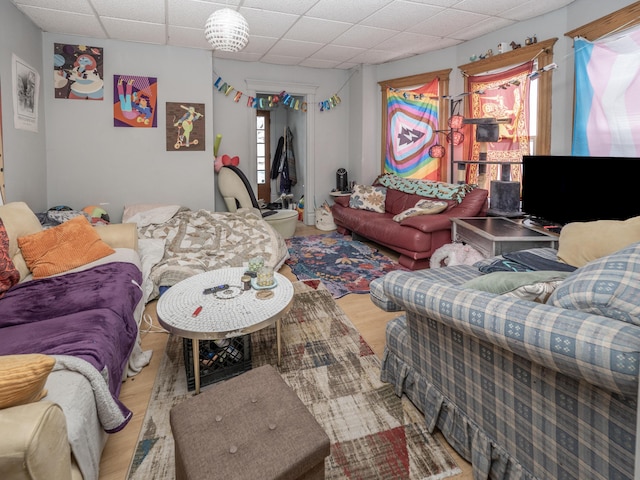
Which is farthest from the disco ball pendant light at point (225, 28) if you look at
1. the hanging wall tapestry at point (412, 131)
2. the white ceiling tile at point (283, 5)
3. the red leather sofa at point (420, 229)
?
the hanging wall tapestry at point (412, 131)

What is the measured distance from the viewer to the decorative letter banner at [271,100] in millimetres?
5555

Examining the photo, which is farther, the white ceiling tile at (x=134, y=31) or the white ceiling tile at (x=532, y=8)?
the white ceiling tile at (x=134, y=31)

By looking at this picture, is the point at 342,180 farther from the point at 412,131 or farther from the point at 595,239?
the point at 595,239

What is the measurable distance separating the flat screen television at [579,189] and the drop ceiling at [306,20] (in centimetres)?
160

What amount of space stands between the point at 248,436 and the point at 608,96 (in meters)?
3.61

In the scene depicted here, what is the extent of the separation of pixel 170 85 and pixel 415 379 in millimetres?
4677

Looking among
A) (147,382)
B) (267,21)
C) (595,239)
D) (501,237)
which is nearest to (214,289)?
(147,382)

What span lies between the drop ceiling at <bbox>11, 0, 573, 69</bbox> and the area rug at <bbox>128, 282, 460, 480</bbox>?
2.89 metres

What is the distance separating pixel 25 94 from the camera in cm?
373

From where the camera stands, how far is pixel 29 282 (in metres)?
2.35

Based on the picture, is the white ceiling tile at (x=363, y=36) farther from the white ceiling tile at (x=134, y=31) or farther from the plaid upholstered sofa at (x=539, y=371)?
the plaid upholstered sofa at (x=539, y=371)

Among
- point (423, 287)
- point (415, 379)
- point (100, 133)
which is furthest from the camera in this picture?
point (100, 133)

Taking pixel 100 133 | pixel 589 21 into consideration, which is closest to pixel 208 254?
pixel 100 133

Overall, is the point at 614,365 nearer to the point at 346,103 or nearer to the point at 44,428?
the point at 44,428
